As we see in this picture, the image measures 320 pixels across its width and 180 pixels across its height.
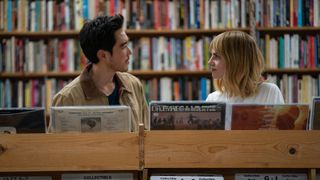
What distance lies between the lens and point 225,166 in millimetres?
1316

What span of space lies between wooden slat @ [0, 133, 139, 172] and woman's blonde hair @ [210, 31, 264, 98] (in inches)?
28.6

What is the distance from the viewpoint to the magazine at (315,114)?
1.38 m

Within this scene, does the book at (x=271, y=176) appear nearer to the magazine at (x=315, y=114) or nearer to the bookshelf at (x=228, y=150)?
the bookshelf at (x=228, y=150)

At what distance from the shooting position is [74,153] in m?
1.32

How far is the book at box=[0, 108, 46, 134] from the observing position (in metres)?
1.38

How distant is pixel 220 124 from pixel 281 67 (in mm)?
2046

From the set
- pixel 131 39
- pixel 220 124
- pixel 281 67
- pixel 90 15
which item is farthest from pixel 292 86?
pixel 220 124

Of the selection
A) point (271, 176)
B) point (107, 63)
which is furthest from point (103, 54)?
point (271, 176)

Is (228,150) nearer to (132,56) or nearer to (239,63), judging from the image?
(239,63)

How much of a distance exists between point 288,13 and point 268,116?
2.10m

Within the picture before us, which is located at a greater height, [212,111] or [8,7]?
[8,7]

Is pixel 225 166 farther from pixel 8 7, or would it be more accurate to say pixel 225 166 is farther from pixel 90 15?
pixel 8 7

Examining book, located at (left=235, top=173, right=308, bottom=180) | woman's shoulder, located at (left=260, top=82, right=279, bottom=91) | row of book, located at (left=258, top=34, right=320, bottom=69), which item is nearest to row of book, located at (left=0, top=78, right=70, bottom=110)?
row of book, located at (left=258, top=34, right=320, bottom=69)

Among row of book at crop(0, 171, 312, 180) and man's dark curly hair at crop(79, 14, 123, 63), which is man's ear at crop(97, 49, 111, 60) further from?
row of book at crop(0, 171, 312, 180)
